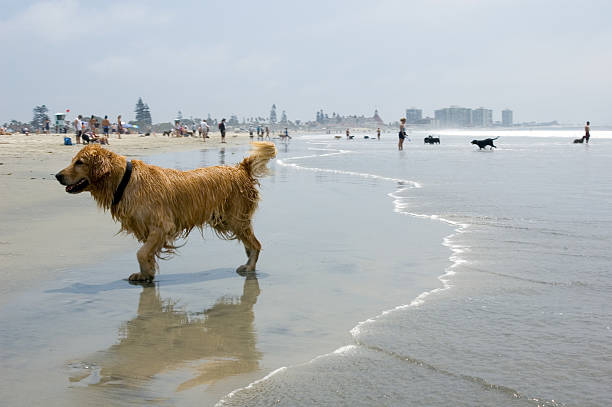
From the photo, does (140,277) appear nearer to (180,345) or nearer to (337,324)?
(180,345)

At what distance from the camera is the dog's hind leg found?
5746 mm

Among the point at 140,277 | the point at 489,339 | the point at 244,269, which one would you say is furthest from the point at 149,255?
the point at 489,339

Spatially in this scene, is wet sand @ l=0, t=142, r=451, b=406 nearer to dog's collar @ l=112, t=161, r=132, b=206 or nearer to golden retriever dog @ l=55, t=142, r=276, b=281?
golden retriever dog @ l=55, t=142, r=276, b=281

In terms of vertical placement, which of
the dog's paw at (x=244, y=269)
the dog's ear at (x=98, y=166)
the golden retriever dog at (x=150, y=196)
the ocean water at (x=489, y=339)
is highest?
the dog's ear at (x=98, y=166)

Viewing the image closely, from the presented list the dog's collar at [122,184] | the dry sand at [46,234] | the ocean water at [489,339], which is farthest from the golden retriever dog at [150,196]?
the ocean water at [489,339]

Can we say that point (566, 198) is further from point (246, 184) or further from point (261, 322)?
point (261, 322)

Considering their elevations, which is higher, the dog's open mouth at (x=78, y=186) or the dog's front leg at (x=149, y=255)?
the dog's open mouth at (x=78, y=186)

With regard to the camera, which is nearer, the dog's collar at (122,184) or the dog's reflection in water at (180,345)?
the dog's reflection in water at (180,345)

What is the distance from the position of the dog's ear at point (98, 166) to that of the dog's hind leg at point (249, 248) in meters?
1.41

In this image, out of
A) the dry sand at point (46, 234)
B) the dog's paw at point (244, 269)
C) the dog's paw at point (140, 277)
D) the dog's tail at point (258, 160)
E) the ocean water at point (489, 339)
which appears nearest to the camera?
the ocean water at point (489, 339)

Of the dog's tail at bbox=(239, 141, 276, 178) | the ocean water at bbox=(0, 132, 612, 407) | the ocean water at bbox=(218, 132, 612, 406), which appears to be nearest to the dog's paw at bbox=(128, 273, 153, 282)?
the ocean water at bbox=(0, 132, 612, 407)

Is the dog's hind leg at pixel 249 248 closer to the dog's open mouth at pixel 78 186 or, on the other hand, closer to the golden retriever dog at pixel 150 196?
A: the golden retriever dog at pixel 150 196

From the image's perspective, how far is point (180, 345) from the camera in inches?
145

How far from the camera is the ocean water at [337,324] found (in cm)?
301
